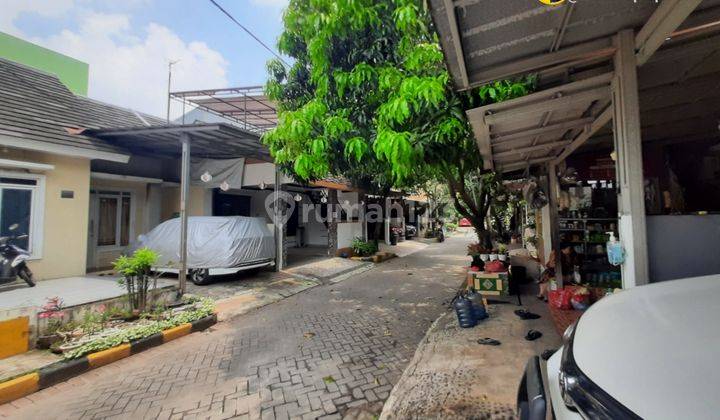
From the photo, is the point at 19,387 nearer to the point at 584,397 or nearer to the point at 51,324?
the point at 51,324

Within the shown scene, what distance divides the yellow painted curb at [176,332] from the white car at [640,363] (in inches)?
192

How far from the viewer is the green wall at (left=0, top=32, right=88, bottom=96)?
536 inches

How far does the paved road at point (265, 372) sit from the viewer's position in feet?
9.82

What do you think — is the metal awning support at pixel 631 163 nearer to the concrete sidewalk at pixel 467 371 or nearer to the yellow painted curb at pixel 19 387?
the concrete sidewalk at pixel 467 371

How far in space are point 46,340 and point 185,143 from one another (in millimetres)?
4138

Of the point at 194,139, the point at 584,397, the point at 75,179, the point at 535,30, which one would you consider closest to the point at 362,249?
the point at 194,139

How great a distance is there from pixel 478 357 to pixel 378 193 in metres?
12.2

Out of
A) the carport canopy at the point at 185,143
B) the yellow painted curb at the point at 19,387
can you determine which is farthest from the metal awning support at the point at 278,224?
the yellow painted curb at the point at 19,387

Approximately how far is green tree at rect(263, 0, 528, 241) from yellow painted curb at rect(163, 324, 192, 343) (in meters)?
2.99

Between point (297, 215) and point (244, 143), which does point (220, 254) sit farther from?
point (297, 215)

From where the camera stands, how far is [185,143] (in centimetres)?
684

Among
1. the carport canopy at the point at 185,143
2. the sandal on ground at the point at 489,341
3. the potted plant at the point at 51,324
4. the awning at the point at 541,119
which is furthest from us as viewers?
the carport canopy at the point at 185,143

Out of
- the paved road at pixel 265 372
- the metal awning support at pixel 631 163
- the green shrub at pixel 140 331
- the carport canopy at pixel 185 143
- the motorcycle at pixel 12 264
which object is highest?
the carport canopy at pixel 185 143

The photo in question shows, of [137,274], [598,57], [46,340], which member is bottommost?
[46,340]
